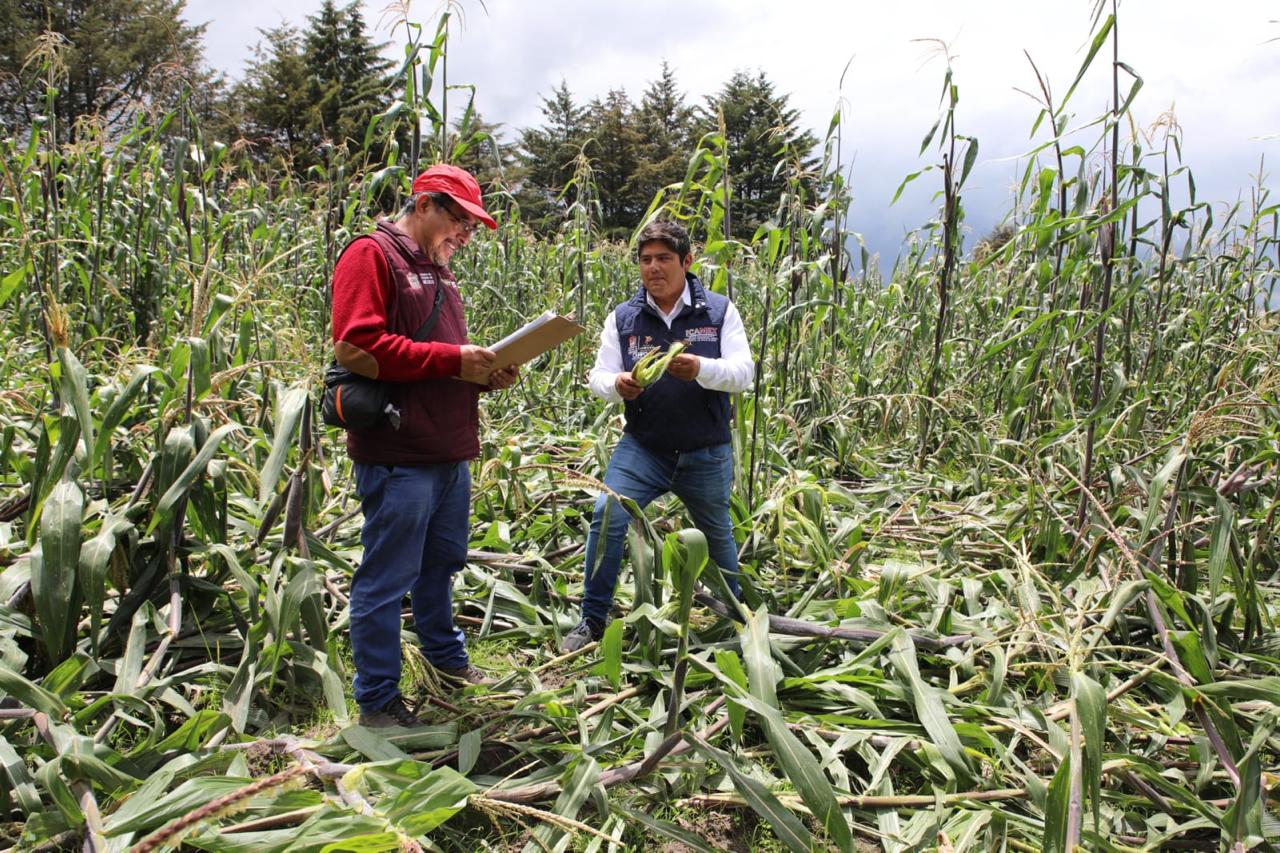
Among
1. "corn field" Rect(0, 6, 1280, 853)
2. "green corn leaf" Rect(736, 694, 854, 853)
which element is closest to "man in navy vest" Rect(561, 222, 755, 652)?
"corn field" Rect(0, 6, 1280, 853)

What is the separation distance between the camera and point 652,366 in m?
2.40

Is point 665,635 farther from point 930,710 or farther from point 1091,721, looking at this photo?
point 1091,721

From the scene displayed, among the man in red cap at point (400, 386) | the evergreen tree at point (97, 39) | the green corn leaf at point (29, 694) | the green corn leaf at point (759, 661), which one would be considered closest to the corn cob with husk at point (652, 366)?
the man in red cap at point (400, 386)

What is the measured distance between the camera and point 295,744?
5.81 feet

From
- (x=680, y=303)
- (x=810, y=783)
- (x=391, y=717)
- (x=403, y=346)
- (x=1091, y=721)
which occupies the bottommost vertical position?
(x=391, y=717)

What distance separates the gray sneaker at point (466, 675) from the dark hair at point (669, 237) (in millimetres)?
1439

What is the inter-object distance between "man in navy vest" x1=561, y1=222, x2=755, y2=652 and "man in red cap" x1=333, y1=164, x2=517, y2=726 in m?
0.61

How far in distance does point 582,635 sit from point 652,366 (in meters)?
0.91

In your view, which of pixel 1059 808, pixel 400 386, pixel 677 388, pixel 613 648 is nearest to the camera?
pixel 1059 808

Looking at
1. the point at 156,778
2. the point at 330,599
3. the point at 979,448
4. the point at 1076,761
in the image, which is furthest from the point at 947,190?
the point at 156,778

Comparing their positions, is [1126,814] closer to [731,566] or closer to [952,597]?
[952,597]

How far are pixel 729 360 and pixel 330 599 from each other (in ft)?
5.17

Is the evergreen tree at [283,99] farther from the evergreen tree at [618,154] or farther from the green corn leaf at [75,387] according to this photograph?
the green corn leaf at [75,387]

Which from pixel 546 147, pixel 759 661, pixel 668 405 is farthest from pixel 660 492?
pixel 546 147
